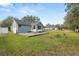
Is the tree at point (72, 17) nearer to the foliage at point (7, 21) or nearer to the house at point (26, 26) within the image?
the house at point (26, 26)

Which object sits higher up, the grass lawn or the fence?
the fence

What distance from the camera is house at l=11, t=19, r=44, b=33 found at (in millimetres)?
2133

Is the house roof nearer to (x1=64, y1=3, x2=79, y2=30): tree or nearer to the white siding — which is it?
the white siding

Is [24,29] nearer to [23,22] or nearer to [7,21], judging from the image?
[23,22]

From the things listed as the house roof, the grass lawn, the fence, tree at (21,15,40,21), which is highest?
tree at (21,15,40,21)

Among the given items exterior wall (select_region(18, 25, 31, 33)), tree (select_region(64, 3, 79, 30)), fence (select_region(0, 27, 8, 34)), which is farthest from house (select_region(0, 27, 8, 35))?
tree (select_region(64, 3, 79, 30))

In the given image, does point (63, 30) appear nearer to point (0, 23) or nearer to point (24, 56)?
point (24, 56)

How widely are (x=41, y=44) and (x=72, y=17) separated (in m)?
0.42

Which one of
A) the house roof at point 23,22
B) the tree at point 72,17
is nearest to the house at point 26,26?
the house roof at point 23,22

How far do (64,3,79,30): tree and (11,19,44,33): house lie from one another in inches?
10.5

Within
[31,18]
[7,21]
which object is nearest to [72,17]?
[31,18]

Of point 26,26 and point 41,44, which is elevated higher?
point 26,26

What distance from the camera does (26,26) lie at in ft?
7.06

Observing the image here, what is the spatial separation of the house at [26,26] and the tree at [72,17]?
267mm
